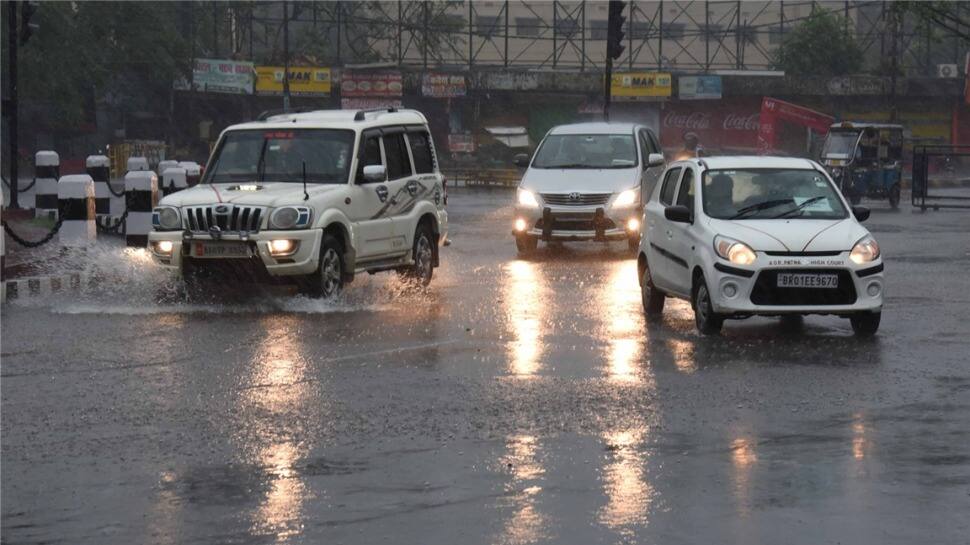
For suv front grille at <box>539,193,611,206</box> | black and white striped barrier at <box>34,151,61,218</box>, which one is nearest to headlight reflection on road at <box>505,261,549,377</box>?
suv front grille at <box>539,193,611,206</box>

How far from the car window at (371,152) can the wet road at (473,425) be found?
167 cm

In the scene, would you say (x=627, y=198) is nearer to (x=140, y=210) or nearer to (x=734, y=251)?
(x=140, y=210)

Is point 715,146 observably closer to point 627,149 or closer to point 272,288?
point 627,149

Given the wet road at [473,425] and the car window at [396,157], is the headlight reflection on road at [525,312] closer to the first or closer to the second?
the wet road at [473,425]

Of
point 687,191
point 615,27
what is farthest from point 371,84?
point 687,191

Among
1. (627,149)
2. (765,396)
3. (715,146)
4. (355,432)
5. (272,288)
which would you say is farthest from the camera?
(715,146)

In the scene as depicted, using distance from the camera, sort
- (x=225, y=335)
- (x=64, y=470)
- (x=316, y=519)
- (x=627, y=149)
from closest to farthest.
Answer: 1. (x=316, y=519)
2. (x=64, y=470)
3. (x=225, y=335)
4. (x=627, y=149)

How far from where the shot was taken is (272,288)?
16484 millimetres

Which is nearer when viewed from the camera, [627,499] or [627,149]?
[627,499]

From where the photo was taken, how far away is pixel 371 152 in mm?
16766

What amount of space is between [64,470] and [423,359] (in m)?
4.21

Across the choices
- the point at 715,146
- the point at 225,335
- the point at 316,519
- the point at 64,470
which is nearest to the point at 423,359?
the point at 225,335

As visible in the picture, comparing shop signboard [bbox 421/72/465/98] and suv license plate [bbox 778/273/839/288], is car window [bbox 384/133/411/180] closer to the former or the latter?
suv license plate [bbox 778/273/839/288]

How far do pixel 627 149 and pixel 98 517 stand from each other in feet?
55.4
